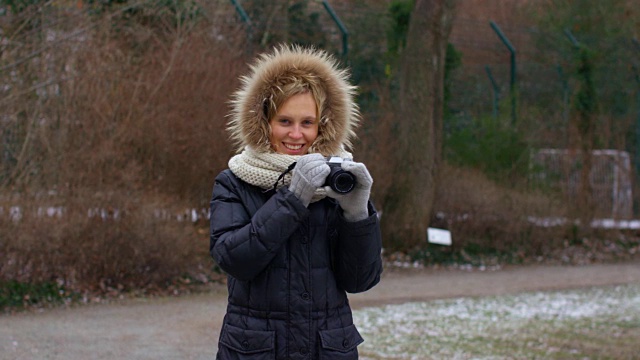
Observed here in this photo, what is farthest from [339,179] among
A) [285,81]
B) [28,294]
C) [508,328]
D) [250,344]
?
[28,294]

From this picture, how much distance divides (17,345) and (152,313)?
1850mm

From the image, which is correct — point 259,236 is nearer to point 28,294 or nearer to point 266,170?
point 266,170

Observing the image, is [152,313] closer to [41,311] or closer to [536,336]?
[41,311]

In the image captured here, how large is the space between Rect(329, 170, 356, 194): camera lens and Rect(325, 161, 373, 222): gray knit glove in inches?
0.7

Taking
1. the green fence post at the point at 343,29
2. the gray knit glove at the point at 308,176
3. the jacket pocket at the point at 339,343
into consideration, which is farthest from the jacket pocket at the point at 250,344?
the green fence post at the point at 343,29

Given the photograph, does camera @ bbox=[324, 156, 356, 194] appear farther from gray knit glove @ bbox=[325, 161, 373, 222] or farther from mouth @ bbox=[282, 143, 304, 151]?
mouth @ bbox=[282, 143, 304, 151]

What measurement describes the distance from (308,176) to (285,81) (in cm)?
49

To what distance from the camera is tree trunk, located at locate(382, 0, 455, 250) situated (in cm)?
1433

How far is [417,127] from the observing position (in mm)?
14422

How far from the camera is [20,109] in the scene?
1094 centimetres

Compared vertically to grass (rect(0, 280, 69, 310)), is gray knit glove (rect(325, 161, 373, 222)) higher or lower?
higher

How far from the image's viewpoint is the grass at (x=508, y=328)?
7906 millimetres

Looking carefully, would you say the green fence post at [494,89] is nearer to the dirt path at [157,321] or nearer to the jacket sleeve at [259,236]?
the dirt path at [157,321]

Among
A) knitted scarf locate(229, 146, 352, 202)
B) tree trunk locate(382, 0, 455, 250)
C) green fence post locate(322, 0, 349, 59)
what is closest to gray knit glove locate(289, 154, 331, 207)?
knitted scarf locate(229, 146, 352, 202)
